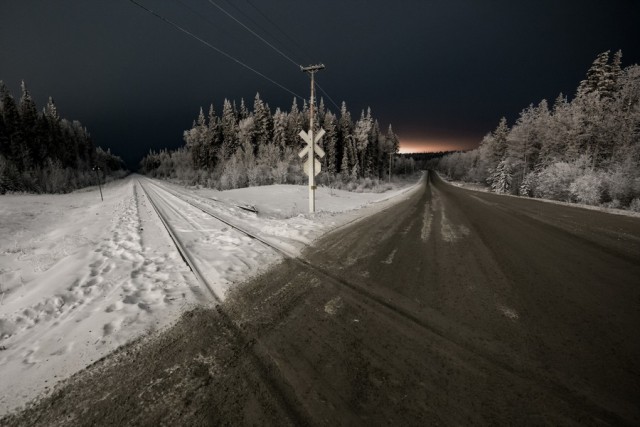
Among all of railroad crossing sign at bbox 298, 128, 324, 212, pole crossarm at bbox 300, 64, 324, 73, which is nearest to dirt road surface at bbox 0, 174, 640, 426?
railroad crossing sign at bbox 298, 128, 324, 212

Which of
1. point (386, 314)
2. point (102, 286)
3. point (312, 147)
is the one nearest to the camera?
point (386, 314)

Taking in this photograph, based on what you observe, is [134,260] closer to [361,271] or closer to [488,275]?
[361,271]

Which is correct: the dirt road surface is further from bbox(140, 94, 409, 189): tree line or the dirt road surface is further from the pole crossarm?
bbox(140, 94, 409, 189): tree line

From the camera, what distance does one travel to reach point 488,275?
4914 millimetres

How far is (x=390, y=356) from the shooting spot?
9.36 ft

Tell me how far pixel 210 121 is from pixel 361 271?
60176 millimetres

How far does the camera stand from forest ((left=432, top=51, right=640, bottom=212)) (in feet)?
61.3

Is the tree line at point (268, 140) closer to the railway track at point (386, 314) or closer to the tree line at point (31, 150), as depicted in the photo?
the tree line at point (31, 150)

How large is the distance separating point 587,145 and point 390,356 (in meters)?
42.0

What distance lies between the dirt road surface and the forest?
1753 cm

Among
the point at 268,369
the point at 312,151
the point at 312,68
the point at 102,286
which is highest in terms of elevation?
the point at 312,68

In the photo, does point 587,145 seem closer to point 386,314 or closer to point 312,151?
point 312,151

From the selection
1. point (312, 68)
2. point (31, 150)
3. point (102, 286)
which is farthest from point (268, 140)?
point (102, 286)

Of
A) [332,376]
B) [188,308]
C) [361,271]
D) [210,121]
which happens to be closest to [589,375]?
[332,376]
